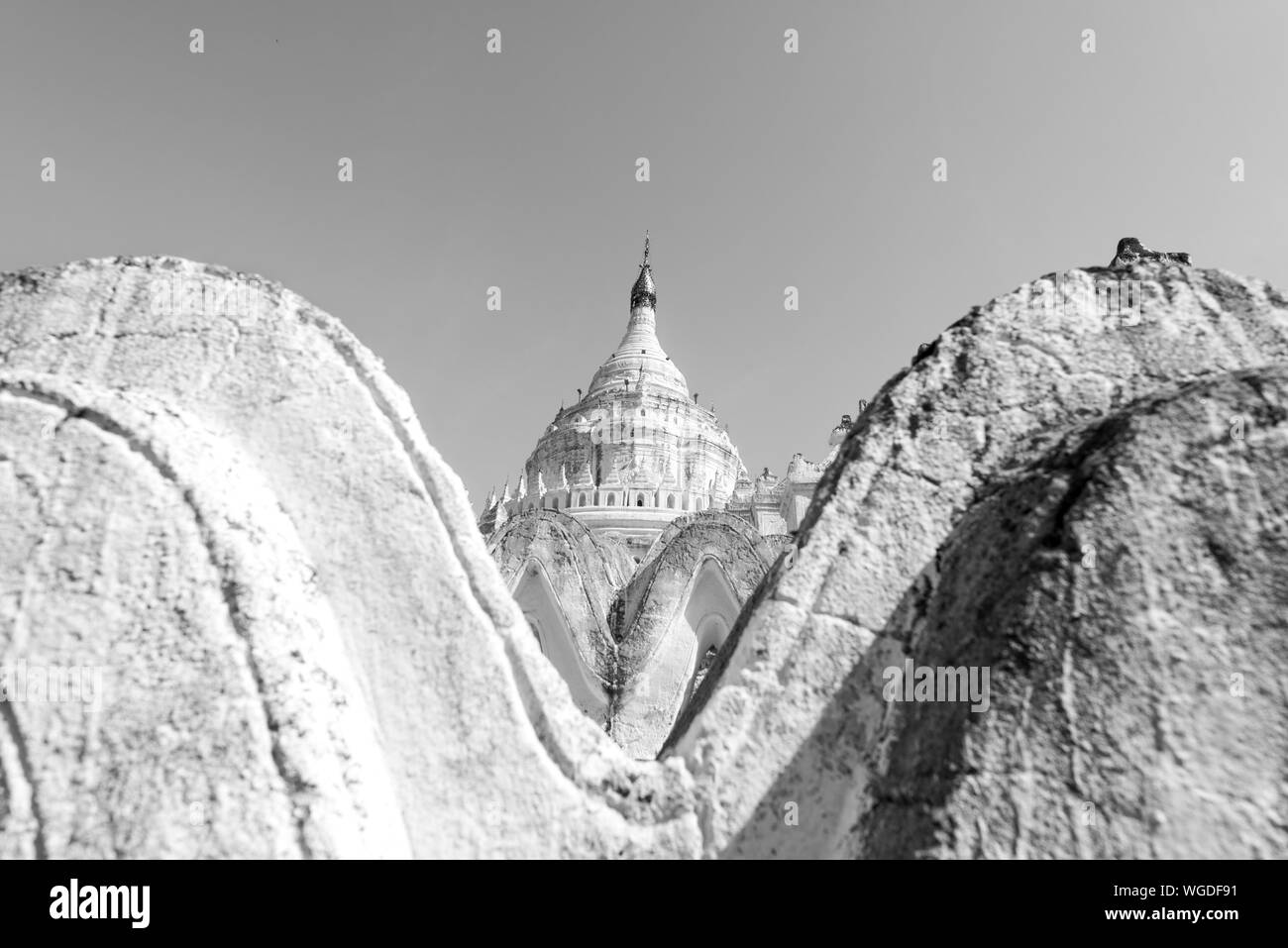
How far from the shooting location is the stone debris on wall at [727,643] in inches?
59.2

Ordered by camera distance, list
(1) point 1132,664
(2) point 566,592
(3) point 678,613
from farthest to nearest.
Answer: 1. (2) point 566,592
2. (3) point 678,613
3. (1) point 1132,664

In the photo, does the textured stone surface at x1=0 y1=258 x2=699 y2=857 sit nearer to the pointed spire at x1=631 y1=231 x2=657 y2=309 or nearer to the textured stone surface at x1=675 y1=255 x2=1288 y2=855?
the textured stone surface at x1=675 y1=255 x2=1288 y2=855

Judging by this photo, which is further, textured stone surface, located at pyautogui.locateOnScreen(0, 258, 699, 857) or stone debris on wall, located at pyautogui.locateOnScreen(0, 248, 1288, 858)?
textured stone surface, located at pyautogui.locateOnScreen(0, 258, 699, 857)

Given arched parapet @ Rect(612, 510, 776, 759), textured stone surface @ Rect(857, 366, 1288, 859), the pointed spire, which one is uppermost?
the pointed spire

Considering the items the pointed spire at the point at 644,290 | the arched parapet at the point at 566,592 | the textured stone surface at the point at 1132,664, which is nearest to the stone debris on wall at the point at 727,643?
the textured stone surface at the point at 1132,664

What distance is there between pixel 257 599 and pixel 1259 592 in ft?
7.13

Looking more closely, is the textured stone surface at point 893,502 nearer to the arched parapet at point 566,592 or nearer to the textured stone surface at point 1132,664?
the textured stone surface at point 1132,664

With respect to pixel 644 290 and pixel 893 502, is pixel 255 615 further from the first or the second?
pixel 644 290

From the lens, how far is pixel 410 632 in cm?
212

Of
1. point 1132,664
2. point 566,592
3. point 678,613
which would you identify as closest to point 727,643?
point 1132,664

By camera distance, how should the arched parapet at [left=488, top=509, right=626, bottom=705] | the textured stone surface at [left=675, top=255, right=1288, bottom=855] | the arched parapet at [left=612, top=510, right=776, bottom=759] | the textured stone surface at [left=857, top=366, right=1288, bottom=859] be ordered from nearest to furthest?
the textured stone surface at [left=857, top=366, right=1288, bottom=859], the textured stone surface at [left=675, top=255, right=1288, bottom=855], the arched parapet at [left=612, top=510, right=776, bottom=759], the arched parapet at [left=488, top=509, right=626, bottom=705]

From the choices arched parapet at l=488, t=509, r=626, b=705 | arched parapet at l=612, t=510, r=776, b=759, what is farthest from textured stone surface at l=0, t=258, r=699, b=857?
arched parapet at l=488, t=509, r=626, b=705

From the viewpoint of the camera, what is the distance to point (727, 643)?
93.7 inches

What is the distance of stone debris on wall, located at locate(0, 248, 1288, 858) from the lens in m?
1.50
